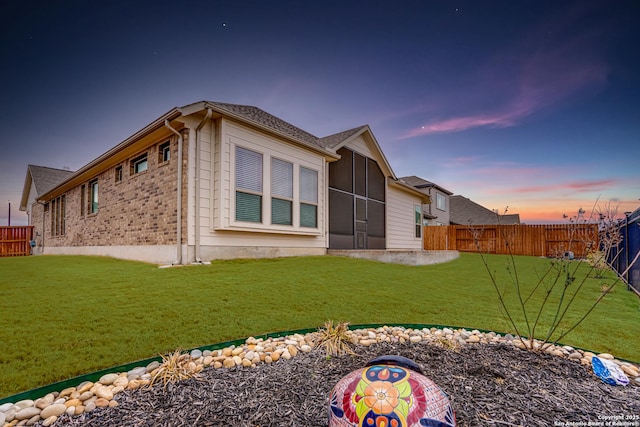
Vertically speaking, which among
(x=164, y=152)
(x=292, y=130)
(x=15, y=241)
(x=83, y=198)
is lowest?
(x=15, y=241)

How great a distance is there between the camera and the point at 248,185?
328 inches

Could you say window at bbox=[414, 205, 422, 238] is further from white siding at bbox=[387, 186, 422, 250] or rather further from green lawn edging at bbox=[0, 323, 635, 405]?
green lawn edging at bbox=[0, 323, 635, 405]

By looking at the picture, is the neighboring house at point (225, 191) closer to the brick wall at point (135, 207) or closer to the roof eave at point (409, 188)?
the brick wall at point (135, 207)

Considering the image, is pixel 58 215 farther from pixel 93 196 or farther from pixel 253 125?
pixel 253 125

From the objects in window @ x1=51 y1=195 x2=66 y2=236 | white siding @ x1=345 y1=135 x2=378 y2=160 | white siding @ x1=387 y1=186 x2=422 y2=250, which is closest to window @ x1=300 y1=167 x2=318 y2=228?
white siding @ x1=345 y1=135 x2=378 y2=160

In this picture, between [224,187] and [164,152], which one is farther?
[164,152]

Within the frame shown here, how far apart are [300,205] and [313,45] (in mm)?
4675

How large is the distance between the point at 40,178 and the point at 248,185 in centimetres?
2370

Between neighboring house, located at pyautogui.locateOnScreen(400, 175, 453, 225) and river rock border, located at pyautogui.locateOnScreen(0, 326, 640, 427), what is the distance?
22790 millimetres

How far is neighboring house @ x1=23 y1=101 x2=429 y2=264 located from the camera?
763 cm

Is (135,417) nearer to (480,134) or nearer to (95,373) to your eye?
(95,373)

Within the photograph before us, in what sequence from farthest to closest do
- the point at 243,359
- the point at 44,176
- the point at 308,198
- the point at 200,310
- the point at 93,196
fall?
1. the point at 44,176
2. the point at 93,196
3. the point at 308,198
4. the point at 200,310
5. the point at 243,359

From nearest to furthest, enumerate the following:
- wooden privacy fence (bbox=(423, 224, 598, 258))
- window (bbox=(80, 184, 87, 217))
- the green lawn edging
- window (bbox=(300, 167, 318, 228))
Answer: the green lawn edging, window (bbox=(300, 167, 318, 228)), window (bbox=(80, 184, 87, 217)), wooden privacy fence (bbox=(423, 224, 598, 258))

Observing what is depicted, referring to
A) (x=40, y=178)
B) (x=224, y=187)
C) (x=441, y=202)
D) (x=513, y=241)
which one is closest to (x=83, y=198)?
(x=224, y=187)
